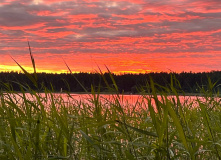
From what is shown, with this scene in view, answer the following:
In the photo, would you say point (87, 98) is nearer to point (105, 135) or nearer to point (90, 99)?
point (90, 99)

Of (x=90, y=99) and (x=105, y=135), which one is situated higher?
(x=90, y=99)

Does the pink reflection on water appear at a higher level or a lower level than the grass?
higher

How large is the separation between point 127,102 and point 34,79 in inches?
190

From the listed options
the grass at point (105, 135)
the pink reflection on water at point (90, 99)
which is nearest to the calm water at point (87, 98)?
the pink reflection on water at point (90, 99)

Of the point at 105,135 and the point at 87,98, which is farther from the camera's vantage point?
the point at 87,98

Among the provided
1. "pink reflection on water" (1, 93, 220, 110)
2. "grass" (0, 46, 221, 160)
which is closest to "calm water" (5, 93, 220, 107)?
"pink reflection on water" (1, 93, 220, 110)

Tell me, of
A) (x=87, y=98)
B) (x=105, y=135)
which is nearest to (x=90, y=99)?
(x=87, y=98)

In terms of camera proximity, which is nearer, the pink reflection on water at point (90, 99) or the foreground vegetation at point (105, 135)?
the foreground vegetation at point (105, 135)

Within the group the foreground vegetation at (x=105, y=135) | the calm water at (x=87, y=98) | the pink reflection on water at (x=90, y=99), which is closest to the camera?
the foreground vegetation at (x=105, y=135)

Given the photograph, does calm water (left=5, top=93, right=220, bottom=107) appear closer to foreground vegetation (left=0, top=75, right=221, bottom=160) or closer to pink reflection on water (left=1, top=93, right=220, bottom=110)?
pink reflection on water (left=1, top=93, right=220, bottom=110)

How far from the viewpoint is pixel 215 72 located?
19000mm

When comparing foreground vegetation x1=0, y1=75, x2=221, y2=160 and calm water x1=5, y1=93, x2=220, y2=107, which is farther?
calm water x1=5, y1=93, x2=220, y2=107

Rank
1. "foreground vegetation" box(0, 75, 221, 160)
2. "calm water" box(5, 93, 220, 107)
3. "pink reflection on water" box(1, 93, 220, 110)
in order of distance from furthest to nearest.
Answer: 1. "calm water" box(5, 93, 220, 107)
2. "pink reflection on water" box(1, 93, 220, 110)
3. "foreground vegetation" box(0, 75, 221, 160)

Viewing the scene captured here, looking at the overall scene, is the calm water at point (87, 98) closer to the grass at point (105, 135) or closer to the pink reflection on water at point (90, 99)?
the pink reflection on water at point (90, 99)
